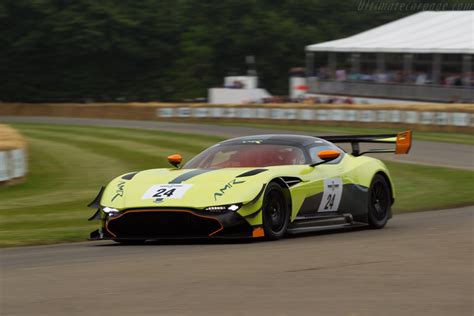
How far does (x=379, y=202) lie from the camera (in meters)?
12.9

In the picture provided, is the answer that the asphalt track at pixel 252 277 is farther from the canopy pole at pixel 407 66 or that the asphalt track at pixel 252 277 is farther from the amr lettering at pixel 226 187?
the canopy pole at pixel 407 66

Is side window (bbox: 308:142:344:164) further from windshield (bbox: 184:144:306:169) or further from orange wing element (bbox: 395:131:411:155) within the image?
orange wing element (bbox: 395:131:411:155)

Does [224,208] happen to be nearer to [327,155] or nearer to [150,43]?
[327,155]

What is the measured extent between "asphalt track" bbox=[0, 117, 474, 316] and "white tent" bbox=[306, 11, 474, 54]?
35.7 meters

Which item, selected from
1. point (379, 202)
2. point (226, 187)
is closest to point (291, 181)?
point (226, 187)

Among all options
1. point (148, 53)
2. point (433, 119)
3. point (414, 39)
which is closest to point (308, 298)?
point (433, 119)

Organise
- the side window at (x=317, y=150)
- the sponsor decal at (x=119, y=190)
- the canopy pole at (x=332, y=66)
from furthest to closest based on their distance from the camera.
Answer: the canopy pole at (x=332, y=66)
the side window at (x=317, y=150)
the sponsor decal at (x=119, y=190)

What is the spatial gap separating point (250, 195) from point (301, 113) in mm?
32913

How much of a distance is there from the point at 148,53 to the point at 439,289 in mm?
60677

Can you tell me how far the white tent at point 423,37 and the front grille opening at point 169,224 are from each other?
35502 mm

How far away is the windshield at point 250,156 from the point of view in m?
11.8

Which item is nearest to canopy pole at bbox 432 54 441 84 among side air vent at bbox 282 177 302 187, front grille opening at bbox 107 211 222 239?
side air vent at bbox 282 177 302 187

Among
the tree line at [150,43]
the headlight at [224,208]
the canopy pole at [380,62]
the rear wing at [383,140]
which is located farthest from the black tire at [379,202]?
the tree line at [150,43]

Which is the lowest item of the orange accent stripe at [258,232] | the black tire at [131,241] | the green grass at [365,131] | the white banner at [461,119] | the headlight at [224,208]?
the green grass at [365,131]
